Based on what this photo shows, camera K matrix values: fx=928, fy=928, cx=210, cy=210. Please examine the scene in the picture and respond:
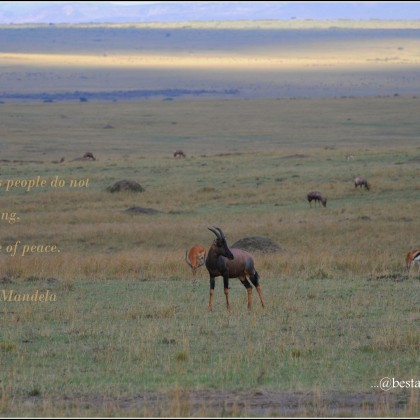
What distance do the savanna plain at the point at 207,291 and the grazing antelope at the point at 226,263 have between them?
0.40m

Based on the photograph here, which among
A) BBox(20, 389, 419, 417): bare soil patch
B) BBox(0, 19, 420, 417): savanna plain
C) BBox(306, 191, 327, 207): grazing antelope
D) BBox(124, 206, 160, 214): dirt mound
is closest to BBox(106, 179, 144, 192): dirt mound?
BBox(0, 19, 420, 417): savanna plain

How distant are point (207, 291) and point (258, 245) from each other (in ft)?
18.5

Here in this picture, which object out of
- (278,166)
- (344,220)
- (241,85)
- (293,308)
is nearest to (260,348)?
(293,308)

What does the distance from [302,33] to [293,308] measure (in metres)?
130

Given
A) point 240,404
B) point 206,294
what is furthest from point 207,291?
point 240,404

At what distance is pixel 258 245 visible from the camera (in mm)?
20188

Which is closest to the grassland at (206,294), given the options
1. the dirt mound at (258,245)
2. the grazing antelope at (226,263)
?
the grazing antelope at (226,263)

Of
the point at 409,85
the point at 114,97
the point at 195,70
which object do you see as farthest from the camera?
the point at 195,70

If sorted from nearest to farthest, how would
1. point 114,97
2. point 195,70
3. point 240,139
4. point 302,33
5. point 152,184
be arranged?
point 152,184 → point 240,139 → point 114,97 → point 195,70 → point 302,33

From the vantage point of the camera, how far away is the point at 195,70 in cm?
11700

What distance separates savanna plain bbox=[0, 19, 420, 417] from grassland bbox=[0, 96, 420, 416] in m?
0.04

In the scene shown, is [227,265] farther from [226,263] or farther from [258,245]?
[258,245]

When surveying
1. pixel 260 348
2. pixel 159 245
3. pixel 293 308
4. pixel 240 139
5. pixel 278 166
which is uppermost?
pixel 240 139

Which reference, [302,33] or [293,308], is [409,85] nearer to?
[293,308]
